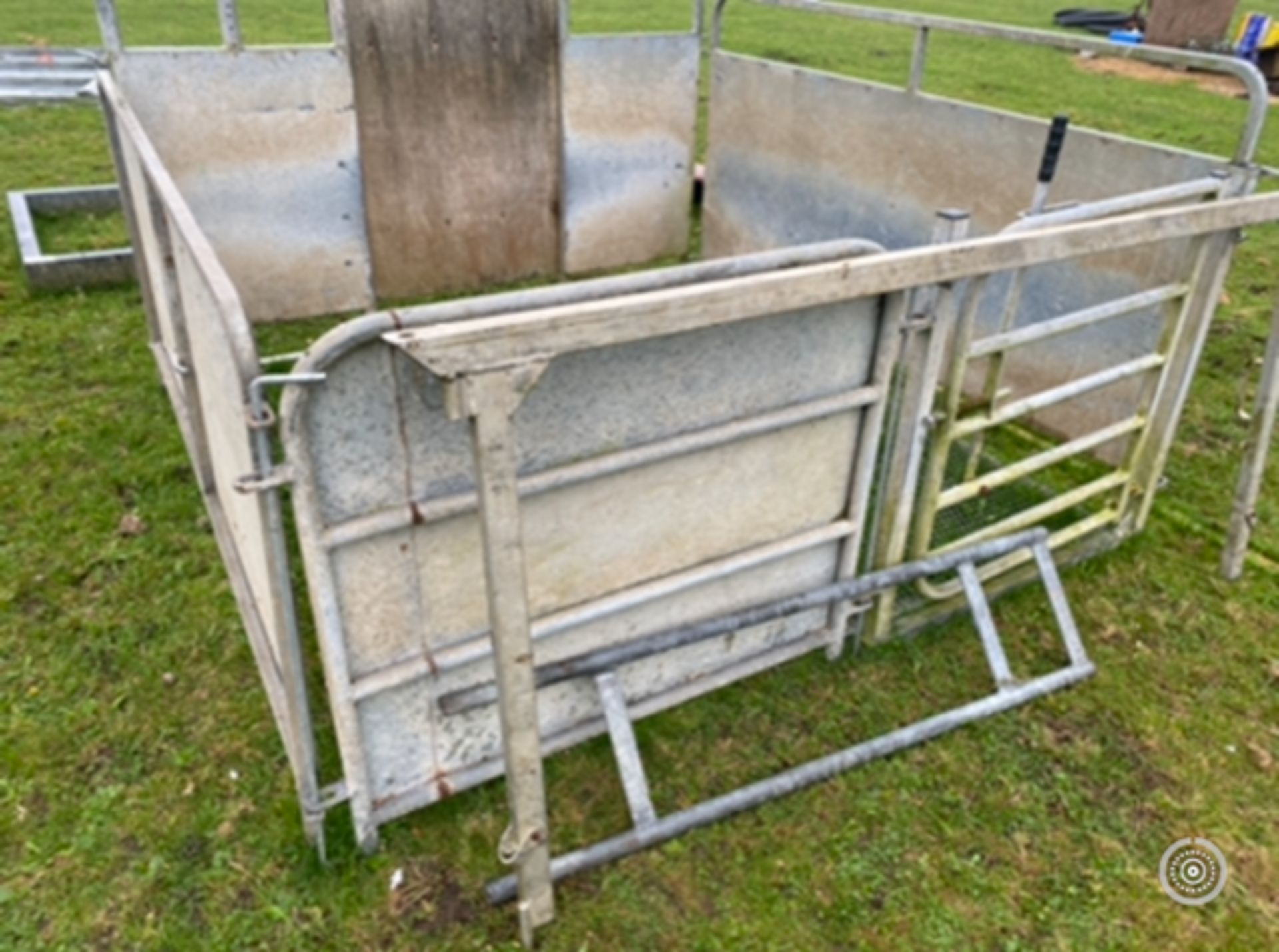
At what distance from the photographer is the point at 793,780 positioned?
2832 mm

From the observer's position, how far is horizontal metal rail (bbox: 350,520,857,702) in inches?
95.7

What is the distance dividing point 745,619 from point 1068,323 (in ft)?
4.51

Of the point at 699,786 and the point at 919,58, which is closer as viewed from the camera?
the point at 699,786

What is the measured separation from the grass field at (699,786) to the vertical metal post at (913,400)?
1.64ft

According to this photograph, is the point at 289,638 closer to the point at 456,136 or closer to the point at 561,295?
the point at 561,295

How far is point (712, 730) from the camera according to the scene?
3059 mm

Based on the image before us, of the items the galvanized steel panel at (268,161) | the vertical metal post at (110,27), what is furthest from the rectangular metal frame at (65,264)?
the vertical metal post at (110,27)

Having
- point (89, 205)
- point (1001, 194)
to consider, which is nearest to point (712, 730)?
point (1001, 194)

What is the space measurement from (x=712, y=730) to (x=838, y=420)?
3.36ft

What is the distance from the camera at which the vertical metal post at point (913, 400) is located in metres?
2.75

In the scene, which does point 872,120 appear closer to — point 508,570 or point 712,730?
point 712,730

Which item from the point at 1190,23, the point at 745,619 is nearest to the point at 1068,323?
the point at 745,619

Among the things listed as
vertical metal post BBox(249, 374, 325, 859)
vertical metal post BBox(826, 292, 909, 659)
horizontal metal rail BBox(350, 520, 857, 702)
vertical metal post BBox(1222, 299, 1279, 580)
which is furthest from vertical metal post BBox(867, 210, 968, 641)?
vertical metal post BBox(249, 374, 325, 859)

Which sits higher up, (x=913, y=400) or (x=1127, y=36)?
(x=913, y=400)
